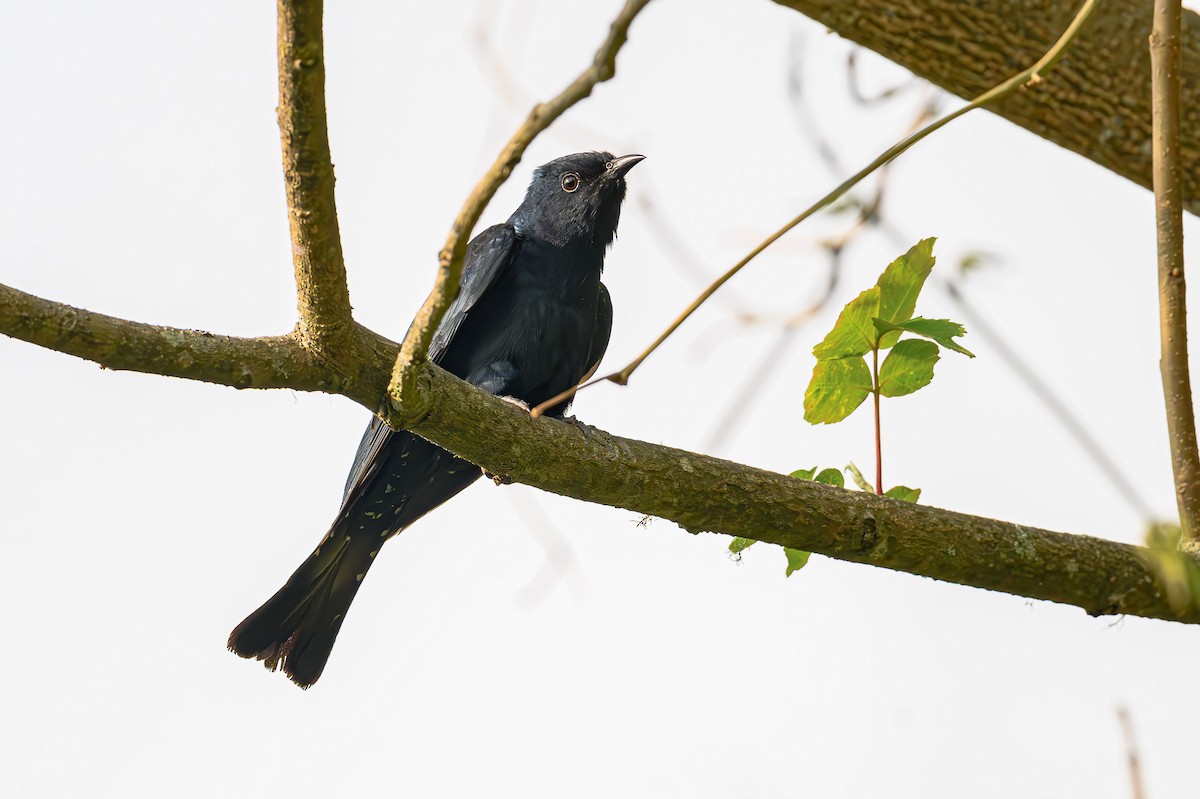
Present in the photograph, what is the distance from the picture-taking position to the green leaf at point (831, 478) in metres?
2.77

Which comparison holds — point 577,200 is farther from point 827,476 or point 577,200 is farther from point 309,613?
point 827,476

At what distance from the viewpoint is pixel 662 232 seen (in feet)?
9.64

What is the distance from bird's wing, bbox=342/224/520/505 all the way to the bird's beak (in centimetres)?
52

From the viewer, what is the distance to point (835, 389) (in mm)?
2672

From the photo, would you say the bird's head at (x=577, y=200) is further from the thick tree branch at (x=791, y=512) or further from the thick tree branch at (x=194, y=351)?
the thick tree branch at (x=194, y=351)

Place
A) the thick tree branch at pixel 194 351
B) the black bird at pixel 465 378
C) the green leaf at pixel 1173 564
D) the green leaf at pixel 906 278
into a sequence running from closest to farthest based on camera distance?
the green leaf at pixel 1173 564, the thick tree branch at pixel 194 351, the green leaf at pixel 906 278, the black bird at pixel 465 378

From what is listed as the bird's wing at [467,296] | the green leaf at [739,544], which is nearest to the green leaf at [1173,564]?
the green leaf at [739,544]

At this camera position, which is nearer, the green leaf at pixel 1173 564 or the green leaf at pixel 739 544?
the green leaf at pixel 1173 564

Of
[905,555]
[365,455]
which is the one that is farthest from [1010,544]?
[365,455]

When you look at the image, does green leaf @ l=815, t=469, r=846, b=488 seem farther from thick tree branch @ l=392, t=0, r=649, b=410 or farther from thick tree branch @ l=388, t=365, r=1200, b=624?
thick tree branch @ l=392, t=0, r=649, b=410

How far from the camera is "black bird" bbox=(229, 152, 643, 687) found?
3.98 metres

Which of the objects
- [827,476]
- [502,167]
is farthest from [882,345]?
[502,167]

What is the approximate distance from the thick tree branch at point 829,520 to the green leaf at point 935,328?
0.39 meters

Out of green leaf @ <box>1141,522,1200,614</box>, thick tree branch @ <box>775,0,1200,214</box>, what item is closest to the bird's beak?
thick tree branch @ <box>775,0,1200,214</box>
